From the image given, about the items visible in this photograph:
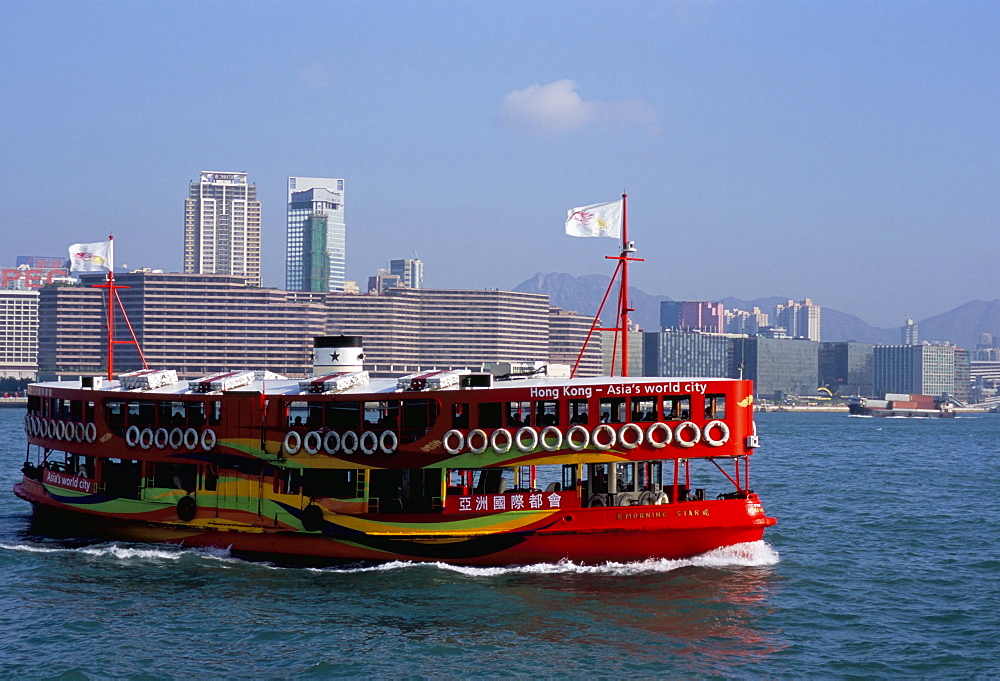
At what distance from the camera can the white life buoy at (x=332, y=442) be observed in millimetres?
28359

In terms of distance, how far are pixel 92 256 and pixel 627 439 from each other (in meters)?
20.9

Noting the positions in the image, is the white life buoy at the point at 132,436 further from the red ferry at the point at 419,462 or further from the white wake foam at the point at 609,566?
the white wake foam at the point at 609,566

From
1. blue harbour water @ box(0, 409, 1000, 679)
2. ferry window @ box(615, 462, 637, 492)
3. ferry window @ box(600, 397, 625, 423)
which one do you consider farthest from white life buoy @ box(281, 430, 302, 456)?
ferry window @ box(615, 462, 637, 492)

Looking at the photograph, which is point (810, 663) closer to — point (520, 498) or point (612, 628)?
point (612, 628)

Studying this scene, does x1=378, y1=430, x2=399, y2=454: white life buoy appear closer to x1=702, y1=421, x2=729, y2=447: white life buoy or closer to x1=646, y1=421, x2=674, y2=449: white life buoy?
x1=646, y1=421, x2=674, y2=449: white life buoy

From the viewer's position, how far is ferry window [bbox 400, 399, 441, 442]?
2761 centimetres

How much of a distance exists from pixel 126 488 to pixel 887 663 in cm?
2130

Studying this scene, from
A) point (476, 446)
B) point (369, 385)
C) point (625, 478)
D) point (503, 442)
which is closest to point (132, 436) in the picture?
point (369, 385)

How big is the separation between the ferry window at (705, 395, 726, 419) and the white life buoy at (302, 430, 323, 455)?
9809 mm

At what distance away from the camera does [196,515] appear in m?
30.3

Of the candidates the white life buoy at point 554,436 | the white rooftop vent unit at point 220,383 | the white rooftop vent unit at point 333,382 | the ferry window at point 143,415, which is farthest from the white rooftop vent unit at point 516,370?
the ferry window at point 143,415

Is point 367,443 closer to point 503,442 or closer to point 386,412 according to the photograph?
point 386,412

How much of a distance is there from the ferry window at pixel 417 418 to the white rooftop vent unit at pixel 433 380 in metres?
0.42

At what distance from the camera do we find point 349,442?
1115 inches
